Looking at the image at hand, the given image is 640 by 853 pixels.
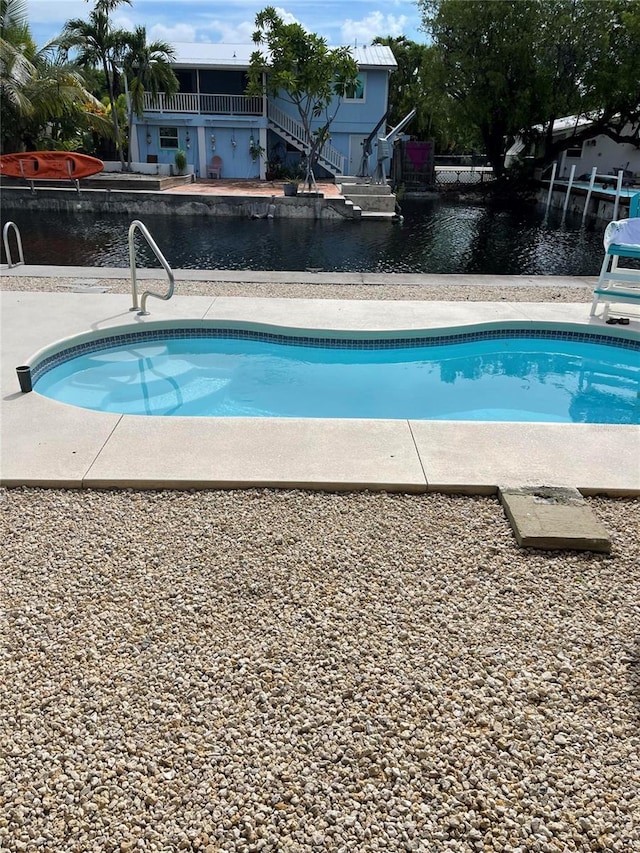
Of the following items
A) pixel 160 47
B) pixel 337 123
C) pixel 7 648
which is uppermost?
pixel 160 47

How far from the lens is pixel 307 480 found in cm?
366

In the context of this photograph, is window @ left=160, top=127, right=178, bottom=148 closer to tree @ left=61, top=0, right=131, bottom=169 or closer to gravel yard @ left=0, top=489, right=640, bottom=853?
tree @ left=61, top=0, right=131, bottom=169

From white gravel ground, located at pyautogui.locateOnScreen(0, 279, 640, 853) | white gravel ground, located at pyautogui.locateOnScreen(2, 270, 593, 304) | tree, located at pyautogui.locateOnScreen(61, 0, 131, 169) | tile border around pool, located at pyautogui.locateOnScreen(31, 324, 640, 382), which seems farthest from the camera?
tree, located at pyautogui.locateOnScreen(61, 0, 131, 169)

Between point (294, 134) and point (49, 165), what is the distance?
9.22 meters

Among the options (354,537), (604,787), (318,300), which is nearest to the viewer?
(604,787)

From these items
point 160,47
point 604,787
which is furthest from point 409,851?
point 160,47

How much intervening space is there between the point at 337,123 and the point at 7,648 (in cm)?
2492

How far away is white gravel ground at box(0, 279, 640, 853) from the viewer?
186cm

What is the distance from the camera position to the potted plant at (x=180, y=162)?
74.3 ft

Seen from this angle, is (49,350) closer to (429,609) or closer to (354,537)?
(354,537)

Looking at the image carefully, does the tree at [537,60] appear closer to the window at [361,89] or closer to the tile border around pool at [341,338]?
the window at [361,89]

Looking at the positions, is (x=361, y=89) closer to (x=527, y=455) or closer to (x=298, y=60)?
(x=298, y=60)

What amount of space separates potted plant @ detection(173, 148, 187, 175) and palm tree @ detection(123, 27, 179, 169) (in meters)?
1.94

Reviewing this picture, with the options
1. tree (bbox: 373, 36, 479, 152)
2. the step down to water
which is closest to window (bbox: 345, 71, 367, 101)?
tree (bbox: 373, 36, 479, 152)
